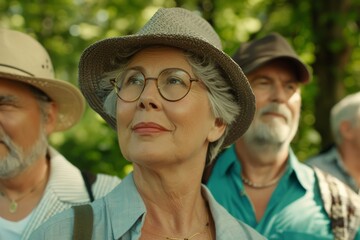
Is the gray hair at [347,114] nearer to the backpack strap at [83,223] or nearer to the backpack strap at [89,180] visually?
the backpack strap at [89,180]

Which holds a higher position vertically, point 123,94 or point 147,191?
point 123,94

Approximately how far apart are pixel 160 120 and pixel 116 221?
0.46m

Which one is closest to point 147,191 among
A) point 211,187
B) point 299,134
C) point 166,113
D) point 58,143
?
point 166,113

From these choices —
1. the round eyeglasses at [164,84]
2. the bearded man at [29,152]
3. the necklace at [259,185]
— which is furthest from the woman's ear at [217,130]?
the necklace at [259,185]

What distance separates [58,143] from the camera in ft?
25.8

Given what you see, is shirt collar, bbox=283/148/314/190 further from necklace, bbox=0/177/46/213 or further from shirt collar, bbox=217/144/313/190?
necklace, bbox=0/177/46/213

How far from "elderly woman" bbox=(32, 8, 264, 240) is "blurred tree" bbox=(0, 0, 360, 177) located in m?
4.36

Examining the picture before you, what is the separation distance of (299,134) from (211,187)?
213 inches

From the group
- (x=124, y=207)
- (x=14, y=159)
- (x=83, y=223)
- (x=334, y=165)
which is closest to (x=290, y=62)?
(x=334, y=165)

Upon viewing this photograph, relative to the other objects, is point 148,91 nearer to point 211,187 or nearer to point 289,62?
point 211,187

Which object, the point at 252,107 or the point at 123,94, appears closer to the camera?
the point at 123,94

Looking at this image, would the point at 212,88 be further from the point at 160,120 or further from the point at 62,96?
the point at 62,96

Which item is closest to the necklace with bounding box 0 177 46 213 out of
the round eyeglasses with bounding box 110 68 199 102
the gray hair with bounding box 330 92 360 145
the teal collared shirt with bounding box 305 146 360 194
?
the round eyeglasses with bounding box 110 68 199 102

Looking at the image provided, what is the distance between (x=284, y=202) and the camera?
445 cm
